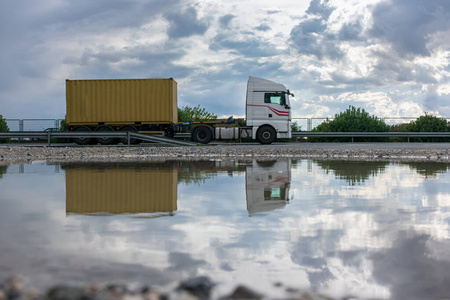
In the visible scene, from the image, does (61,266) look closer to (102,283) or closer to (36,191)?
(102,283)

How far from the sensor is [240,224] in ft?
13.7

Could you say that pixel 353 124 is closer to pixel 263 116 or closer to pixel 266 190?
pixel 263 116

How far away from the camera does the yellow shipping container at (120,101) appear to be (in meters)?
26.7

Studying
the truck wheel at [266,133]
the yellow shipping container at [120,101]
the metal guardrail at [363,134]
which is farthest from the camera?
the metal guardrail at [363,134]

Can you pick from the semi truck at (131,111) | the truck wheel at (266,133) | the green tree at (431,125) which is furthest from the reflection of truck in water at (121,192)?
the green tree at (431,125)

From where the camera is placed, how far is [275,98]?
24031mm

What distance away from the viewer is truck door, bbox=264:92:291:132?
78.6 feet

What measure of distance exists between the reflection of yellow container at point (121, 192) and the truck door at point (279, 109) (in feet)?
51.7

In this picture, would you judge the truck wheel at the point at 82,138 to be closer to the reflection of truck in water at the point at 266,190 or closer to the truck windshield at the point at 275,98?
the truck windshield at the point at 275,98

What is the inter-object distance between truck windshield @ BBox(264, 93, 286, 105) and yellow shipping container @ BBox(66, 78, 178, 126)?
613 centimetres

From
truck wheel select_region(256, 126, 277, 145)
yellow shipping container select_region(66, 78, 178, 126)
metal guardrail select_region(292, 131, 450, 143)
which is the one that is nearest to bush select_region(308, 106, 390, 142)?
metal guardrail select_region(292, 131, 450, 143)

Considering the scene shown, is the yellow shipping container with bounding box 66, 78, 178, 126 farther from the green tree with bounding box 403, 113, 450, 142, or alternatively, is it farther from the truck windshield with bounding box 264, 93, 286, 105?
the green tree with bounding box 403, 113, 450, 142

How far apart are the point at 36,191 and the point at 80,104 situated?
21.9m

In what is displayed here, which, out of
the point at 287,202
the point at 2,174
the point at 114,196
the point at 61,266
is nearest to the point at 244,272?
the point at 61,266
